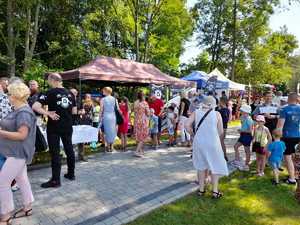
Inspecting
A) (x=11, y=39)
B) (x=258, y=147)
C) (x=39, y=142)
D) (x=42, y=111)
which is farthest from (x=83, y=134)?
(x=11, y=39)

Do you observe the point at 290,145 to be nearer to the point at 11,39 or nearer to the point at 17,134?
the point at 17,134

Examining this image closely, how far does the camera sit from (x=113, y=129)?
849 centimetres

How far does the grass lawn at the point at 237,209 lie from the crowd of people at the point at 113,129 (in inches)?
12.7

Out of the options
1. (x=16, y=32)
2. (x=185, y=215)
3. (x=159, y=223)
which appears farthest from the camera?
(x=16, y=32)

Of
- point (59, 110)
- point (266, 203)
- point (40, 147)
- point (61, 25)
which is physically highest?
point (61, 25)

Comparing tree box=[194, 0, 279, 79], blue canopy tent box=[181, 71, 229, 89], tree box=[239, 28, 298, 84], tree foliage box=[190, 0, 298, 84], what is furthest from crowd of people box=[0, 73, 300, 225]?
tree box=[239, 28, 298, 84]

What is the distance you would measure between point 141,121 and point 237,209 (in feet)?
13.2

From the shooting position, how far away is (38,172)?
657cm

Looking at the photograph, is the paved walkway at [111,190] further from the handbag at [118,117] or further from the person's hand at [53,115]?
the person's hand at [53,115]

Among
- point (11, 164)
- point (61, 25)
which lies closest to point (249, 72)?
point (61, 25)

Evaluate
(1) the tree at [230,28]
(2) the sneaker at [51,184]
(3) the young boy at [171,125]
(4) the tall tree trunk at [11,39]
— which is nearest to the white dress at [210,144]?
(2) the sneaker at [51,184]

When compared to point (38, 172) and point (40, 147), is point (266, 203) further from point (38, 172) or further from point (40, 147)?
point (38, 172)

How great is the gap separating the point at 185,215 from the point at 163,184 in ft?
4.79

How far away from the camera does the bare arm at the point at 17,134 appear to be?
371 centimetres
